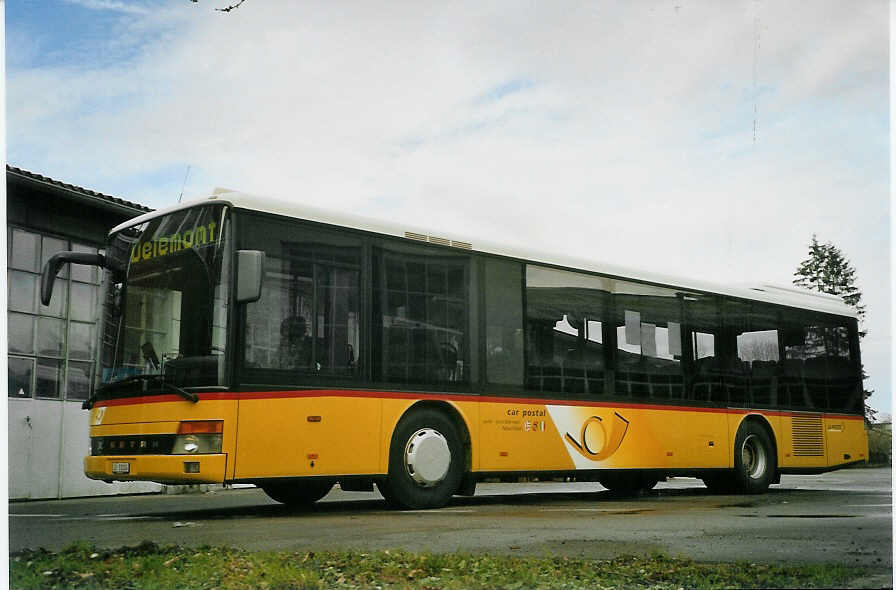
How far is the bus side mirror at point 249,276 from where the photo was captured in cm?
877

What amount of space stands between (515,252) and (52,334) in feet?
22.9

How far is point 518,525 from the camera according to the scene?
8781 millimetres

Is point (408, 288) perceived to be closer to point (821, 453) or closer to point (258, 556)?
point (258, 556)

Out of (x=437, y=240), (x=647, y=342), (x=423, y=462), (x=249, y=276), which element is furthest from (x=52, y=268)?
(x=647, y=342)

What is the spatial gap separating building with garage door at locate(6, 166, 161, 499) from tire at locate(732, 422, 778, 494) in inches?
330

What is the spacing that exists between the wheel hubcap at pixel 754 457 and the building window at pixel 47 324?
28.3 ft

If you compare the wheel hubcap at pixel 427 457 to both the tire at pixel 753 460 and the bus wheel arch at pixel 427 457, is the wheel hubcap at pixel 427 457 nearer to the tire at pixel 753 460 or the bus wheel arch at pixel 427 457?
the bus wheel arch at pixel 427 457

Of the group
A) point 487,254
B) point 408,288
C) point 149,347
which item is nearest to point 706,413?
point 487,254

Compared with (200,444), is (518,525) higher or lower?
lower

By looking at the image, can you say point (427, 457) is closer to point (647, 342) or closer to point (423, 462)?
point (423, 462)

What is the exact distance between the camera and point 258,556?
6.84 metres

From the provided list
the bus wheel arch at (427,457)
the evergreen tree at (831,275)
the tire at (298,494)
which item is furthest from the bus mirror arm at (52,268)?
the evergreen tree at (831,275)

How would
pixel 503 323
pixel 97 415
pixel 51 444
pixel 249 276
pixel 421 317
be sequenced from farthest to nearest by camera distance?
1. pixel 51 444
2. pixel 503 323
3. pixel 421 317
4. pixel 97 415
5. pixel 249 276

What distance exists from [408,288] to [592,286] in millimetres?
2896
